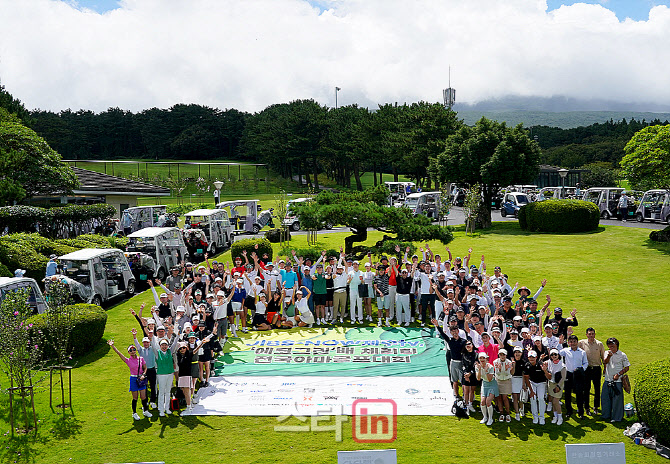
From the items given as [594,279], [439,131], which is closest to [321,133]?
[439,131]

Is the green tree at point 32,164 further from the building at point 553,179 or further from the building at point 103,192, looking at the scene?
the building at point 553,179

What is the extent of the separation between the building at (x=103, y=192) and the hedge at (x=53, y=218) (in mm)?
4622

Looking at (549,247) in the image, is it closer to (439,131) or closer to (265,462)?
(265,462)

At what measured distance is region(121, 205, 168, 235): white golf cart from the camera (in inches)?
1333

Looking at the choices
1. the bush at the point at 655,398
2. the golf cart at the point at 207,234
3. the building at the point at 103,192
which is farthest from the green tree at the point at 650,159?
the building at the point at 103,192

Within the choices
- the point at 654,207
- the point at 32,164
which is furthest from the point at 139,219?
the point at 654,207

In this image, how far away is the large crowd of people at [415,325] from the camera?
400 inches

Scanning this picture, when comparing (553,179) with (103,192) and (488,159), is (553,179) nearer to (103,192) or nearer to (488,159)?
(488,159)

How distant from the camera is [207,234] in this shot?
29641mm

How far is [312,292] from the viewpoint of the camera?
1620 cm

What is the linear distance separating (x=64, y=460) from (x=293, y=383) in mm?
4581

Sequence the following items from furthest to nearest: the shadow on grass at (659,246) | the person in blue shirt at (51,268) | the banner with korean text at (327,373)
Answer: the shadow on grass at (659,246) < the person in blue shirt at (51,268) < the banner with korean text at (327,373)

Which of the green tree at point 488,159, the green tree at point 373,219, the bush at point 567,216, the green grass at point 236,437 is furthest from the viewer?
the green tree at point 488,159

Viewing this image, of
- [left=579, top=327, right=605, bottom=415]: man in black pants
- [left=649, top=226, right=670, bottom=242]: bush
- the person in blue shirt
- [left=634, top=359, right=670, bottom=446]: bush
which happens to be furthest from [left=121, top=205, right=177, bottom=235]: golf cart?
[left=634, top=359, right=670, bottom=446]: bush
